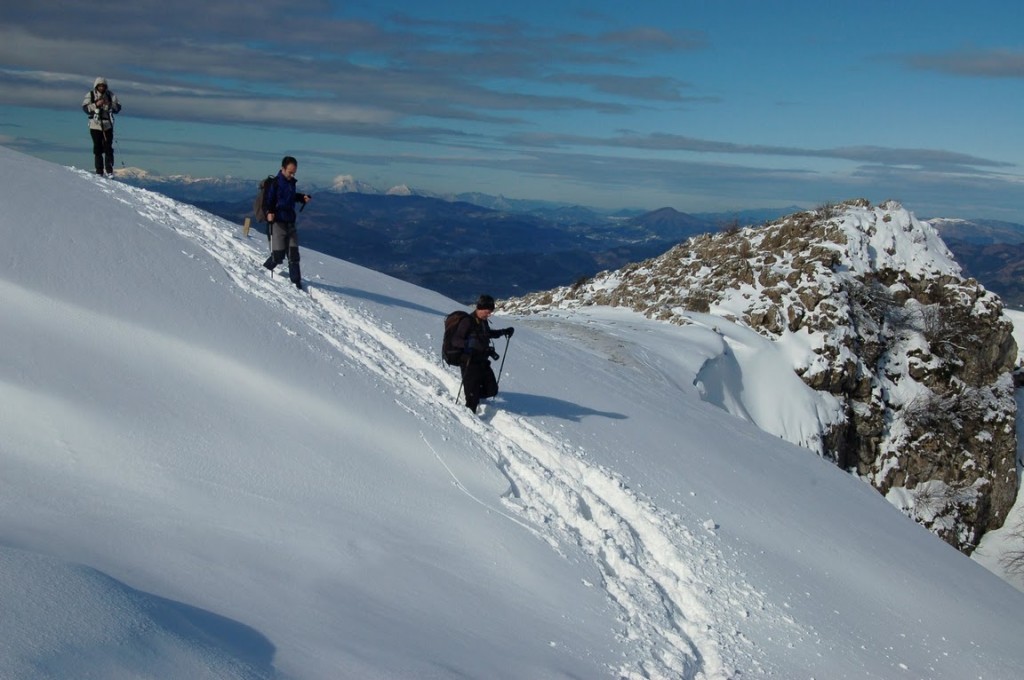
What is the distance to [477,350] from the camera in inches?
409

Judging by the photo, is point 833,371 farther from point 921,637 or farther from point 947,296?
point 921,637

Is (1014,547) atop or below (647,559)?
below

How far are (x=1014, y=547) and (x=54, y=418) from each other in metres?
26.9

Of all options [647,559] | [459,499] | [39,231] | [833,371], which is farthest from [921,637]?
[833,371]

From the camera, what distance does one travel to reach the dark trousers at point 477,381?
10.7m

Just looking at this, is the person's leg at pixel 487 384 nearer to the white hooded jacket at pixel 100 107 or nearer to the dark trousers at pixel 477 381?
the dark trousers at pixel 477 381

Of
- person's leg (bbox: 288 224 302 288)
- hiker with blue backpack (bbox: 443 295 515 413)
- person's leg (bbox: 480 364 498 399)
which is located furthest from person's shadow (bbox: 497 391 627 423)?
person's leg (bbox: 288 224 302 288)

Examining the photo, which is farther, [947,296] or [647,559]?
[947,296]

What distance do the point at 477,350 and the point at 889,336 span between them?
67.5 feet

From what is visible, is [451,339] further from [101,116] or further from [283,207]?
[101,116]

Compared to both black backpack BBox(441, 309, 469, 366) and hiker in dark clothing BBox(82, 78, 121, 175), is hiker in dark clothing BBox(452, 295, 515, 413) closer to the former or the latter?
black backpack BBox(441, 309, 469, 366)

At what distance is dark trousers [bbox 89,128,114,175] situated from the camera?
1638 cm

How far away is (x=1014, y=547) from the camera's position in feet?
76.9

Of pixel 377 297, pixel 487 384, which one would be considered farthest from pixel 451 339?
pixel 377 297
